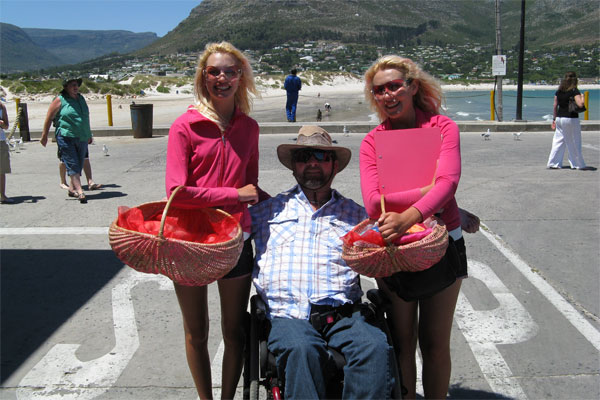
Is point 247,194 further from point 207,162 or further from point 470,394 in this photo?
point 470,394

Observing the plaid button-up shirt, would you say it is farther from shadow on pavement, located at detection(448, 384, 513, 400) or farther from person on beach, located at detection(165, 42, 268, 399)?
shadow on pavement, located at detection(448, 384, 513, 400)

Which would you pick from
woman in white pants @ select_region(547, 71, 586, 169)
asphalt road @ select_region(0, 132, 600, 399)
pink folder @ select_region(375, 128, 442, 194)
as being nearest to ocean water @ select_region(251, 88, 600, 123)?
woman in white pants @ select_region(547, 71, 586, 169)

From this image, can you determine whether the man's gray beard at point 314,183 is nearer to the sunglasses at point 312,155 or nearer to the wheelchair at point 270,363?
the sunglasses at point 312,155

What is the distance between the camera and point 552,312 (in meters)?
4.45

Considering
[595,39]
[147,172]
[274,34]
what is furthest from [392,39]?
[147,172]

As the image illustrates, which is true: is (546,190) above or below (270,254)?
below

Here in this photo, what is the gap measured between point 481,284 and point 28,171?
9.08m

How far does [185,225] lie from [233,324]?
58 cm

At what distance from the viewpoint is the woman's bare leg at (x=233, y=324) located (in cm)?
288

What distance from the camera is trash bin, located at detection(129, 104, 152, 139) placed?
15820 mm

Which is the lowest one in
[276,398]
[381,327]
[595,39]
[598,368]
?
[598,368]

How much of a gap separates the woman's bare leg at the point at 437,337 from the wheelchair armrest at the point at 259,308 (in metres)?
0.76

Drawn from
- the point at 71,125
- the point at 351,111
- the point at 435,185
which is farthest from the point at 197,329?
the point at 351,111

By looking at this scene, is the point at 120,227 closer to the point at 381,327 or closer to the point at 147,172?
the point at 381,327
